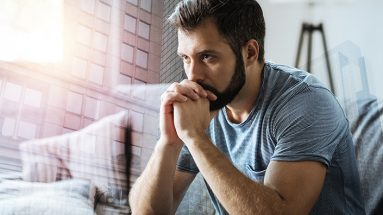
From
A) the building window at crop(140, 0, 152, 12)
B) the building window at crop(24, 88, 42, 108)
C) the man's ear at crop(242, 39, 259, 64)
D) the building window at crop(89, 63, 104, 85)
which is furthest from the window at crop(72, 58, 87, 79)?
the man's ear at crop(242, 39, 259, 64)

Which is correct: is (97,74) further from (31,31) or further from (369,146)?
(369,146)

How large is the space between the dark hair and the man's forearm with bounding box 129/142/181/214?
290 mm

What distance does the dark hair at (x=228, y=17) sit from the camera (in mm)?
878

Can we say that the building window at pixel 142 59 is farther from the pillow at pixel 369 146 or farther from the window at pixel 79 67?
the pillow at pixel 369 146

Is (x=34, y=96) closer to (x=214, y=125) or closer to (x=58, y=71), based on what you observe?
(x=58, y=71)

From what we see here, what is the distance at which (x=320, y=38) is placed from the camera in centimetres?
146

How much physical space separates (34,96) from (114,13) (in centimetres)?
50

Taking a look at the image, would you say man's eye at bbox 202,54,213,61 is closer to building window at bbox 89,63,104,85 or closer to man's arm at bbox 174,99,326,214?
man's arm at bbox 174,99,326,214

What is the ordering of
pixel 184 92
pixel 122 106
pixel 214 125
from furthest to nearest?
pixel 122 106
pixel 214 125
pixel 184 92

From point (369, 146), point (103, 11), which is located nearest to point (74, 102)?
point (103, 11)

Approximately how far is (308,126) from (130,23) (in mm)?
1125

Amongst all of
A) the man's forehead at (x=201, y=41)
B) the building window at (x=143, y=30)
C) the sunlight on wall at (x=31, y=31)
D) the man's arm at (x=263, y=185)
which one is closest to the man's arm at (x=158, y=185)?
the man's arm at (x=263, y=185)

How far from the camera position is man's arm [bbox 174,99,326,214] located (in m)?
0.67

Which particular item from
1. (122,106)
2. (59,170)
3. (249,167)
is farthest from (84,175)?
(249,167)
